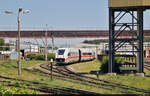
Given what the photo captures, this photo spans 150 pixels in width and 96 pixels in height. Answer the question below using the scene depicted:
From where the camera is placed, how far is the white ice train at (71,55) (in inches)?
1523

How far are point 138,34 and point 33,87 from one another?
13266mm

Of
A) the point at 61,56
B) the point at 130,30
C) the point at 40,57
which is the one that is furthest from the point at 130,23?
the point at 40,57

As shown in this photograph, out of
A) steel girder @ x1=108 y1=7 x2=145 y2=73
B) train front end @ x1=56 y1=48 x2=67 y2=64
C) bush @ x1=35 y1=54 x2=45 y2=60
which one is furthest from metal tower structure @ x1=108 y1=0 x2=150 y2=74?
bush @ x1=35 y1=54 x2=45 y2=60

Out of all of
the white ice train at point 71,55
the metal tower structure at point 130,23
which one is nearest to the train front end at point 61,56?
the white ice train at point 71,55

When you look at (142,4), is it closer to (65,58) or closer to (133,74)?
(133,74)

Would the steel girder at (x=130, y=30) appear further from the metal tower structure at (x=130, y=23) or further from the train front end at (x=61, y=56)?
the train front end at (x=61, y=56)

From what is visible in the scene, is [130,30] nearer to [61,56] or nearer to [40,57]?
[61,56]

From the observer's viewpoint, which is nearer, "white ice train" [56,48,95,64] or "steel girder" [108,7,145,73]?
"steel girder" [108,7,145,73]

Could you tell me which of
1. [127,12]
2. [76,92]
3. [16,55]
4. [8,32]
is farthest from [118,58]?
[8,32]

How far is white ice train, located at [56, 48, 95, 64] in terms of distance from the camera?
127 feet

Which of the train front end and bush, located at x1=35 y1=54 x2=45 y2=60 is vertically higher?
the train front end

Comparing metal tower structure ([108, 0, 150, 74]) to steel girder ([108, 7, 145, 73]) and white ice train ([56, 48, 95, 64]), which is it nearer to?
steel girder ([108, 7, 145, 73])

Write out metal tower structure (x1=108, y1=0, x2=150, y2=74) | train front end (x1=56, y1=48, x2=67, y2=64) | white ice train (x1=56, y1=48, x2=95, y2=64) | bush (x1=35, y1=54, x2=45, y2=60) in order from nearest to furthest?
metal tower structure (x1=108, y1=0, x2=150, y2=74) < train front end (x1=56, y1=48, x2=67, y2=64) < white ice train (x1=56, y1=48, x2=95, y2=64) < bush (x1=35, y1=54, x2=45, y2=60)

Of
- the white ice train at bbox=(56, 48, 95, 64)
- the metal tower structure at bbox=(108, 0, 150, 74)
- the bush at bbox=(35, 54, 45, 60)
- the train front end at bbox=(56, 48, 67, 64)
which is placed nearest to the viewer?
the metal tower structure at bbox=(108, 0, 150, 74)
